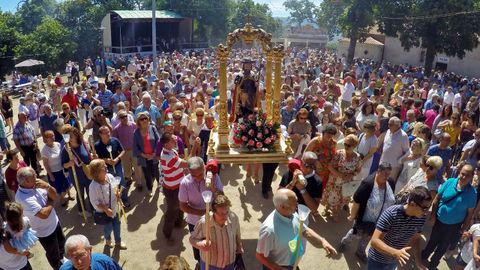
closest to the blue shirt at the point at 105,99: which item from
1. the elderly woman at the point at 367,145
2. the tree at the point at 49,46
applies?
the elderly woman at the point at 367,145

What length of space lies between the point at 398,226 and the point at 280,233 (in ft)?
4.22

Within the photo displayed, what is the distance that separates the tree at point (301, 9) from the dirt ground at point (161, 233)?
94.8 m

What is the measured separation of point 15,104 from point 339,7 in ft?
159

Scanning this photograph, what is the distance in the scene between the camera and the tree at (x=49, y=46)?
32.7 meters

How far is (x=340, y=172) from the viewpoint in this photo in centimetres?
627

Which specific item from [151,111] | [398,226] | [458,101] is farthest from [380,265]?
[458,101]

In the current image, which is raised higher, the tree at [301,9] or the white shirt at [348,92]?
the tree at [301,9]

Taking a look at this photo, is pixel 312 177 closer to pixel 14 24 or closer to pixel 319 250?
pixel 319 250

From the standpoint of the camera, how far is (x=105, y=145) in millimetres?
6621

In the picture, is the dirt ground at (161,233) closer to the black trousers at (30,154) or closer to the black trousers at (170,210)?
the black trousers at (170,210)

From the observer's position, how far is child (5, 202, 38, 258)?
3859mm

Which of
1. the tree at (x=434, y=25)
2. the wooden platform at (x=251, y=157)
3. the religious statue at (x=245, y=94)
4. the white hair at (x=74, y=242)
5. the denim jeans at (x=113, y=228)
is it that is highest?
the tree at (x=434, y=25)

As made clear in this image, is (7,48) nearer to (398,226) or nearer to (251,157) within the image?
(251,157)

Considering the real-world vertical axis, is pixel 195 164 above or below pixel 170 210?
above
